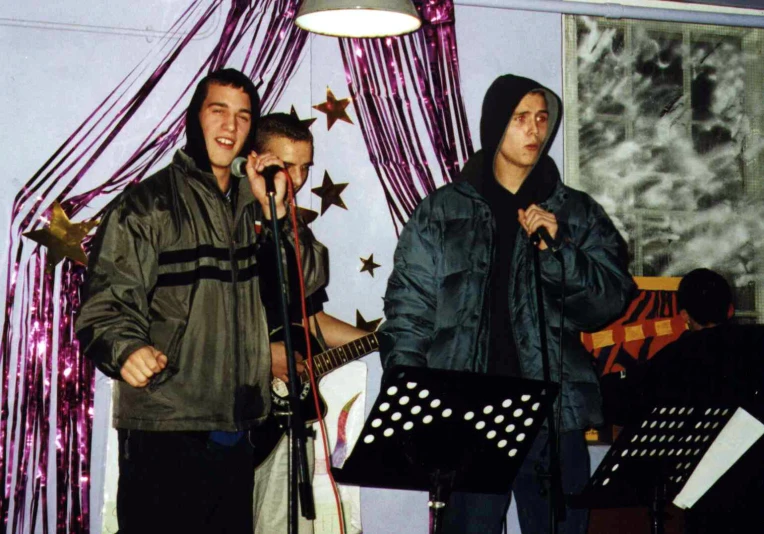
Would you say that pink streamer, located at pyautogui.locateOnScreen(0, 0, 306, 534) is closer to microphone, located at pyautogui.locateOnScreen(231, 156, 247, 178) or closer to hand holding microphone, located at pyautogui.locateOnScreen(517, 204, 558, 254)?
microphone, located at pyautogui.locateOnScreen(231, 156, 247, 178)

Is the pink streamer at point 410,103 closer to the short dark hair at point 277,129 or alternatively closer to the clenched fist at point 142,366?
the short dark hair at point 277,129

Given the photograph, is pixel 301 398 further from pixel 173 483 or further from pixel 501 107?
pixel 501 107

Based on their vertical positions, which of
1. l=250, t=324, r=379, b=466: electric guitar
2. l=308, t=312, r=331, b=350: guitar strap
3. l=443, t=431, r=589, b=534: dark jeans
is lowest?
l=443, t=431, r=589, b=534: dark jeans

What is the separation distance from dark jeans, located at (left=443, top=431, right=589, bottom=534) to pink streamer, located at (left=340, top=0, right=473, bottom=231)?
1.68 m

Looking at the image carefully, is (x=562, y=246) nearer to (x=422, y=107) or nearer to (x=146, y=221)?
(x=146, y=221)

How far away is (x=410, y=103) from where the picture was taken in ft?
14.9

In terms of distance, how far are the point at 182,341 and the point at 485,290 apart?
3.45 feet

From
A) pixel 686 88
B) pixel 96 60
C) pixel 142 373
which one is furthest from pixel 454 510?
pixel 686 88

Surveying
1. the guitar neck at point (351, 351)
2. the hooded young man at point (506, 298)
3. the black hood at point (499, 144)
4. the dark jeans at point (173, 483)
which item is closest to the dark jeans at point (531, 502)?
the hooded young man at point (506, 298)

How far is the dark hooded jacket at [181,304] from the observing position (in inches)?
109

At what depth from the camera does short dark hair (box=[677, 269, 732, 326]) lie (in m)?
4.15

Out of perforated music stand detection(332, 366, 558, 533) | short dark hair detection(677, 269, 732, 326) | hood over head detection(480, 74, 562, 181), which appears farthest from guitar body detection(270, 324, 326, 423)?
short dark hair detection(677, 269, 732, 326)

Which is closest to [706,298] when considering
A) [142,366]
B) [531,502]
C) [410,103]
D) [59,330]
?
[531,502]

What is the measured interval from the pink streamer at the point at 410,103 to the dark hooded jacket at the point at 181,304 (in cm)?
148
